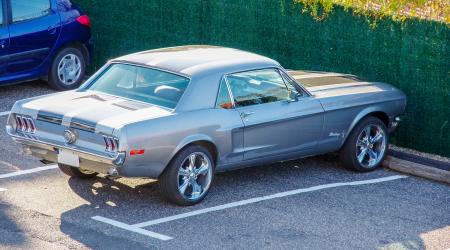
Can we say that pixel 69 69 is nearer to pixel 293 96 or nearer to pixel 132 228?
pixel 293 96

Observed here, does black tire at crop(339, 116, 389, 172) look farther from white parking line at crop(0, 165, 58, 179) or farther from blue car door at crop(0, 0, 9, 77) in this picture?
blue car door at crop(0, 0, 9, 77)

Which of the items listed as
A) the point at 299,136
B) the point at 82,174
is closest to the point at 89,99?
the point at 82,174

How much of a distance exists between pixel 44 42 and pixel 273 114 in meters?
5.07

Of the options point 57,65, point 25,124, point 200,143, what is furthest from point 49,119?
point 57,65

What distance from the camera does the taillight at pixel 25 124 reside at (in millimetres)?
9720

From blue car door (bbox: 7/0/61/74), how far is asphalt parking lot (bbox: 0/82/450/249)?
2692mm

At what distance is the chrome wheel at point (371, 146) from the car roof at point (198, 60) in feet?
4.94

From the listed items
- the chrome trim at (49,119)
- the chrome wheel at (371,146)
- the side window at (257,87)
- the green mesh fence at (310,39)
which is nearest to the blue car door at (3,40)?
the green mesh fence at (310,39)

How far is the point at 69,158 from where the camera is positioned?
9.41 m

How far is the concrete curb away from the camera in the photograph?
11.3m

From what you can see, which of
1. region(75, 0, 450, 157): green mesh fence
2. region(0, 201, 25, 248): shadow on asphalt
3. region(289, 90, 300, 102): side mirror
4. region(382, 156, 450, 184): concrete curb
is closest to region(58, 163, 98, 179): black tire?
region(0, 201, 25, 248): shadow on asphalt

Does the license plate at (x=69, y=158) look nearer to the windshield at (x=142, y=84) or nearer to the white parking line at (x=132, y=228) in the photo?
the white parking line at (x=132, y=228)

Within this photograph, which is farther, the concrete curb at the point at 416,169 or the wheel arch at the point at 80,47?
the wheel arch at the point at 80,47

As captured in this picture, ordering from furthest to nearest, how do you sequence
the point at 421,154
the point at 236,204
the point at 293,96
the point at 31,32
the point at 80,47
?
1. the point at 80,47
2. the point at 31,32
3. the point at 421,154
4. the point at 293,96
5. the point at 236,204
